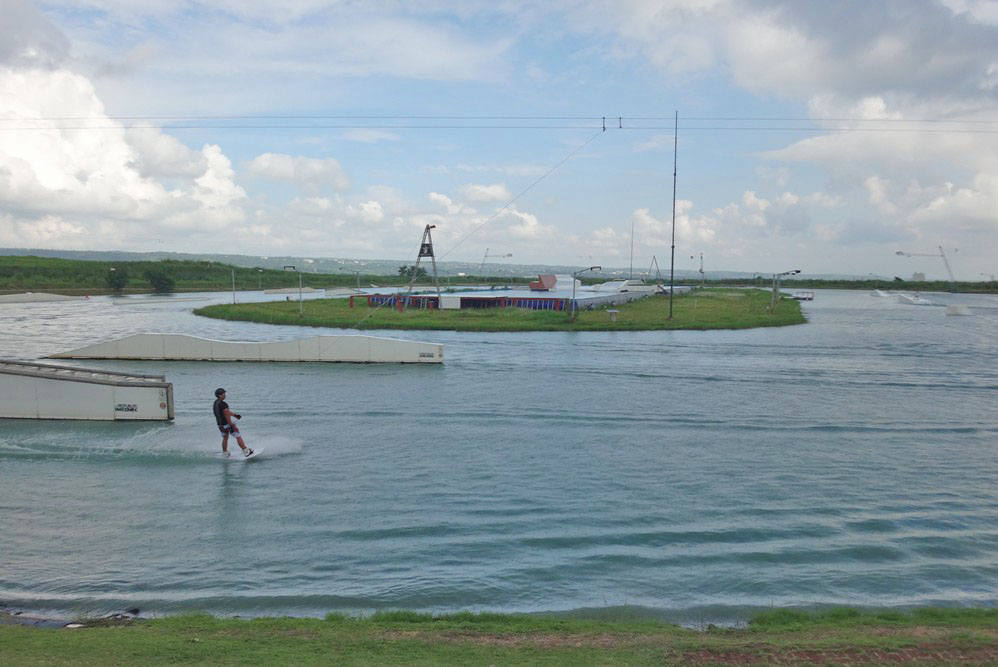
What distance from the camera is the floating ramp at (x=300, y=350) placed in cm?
3278

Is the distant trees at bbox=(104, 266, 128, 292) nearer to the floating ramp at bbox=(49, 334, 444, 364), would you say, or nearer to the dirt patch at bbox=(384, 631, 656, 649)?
the floating ramp at bbox=(49, 334, 444, 364)

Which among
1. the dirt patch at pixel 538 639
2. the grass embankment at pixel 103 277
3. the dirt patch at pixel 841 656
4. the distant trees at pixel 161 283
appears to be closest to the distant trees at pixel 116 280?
the grass embankment at pixel 103 277

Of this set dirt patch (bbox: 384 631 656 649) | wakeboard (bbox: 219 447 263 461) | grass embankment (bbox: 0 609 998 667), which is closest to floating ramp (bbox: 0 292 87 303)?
wakeboard (bbox: 219 447 263 461)

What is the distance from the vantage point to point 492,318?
56219 millimetres

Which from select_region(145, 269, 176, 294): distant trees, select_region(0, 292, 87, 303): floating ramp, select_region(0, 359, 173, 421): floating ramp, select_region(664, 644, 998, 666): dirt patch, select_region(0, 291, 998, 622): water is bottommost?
select_region(0, 291, 998, 622): water

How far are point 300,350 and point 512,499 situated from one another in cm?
2097

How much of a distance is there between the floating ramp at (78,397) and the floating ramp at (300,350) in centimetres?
1167

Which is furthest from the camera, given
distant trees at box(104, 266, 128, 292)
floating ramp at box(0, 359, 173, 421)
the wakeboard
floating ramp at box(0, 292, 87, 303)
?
distant trees at box(104, 266, 128, 292)

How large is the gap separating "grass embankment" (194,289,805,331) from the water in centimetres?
2203

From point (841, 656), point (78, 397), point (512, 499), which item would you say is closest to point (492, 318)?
point (78, 397)

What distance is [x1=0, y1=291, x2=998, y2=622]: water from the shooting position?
10.3m

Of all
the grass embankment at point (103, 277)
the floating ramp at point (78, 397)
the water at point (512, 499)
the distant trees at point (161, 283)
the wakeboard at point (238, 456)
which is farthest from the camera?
the distant trees at point (161, 283)

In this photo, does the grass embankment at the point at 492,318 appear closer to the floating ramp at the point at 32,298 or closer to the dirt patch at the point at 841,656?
the floating ramp at the point at 32,298

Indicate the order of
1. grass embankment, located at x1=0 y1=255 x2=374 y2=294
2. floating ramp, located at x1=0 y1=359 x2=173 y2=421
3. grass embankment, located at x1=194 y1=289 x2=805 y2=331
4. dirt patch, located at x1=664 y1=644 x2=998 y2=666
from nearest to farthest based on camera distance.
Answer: dirt patch, located at x1=664 y1=644 x2=998 y2=666
floating ramp, located at x1=0 y1=359 x2=173 y2=421
grass embankment, located at x1=194 y1=289 x2=805 y2=331
grass embankment, located at x1=0 y1=255 x2=374 y2=294
